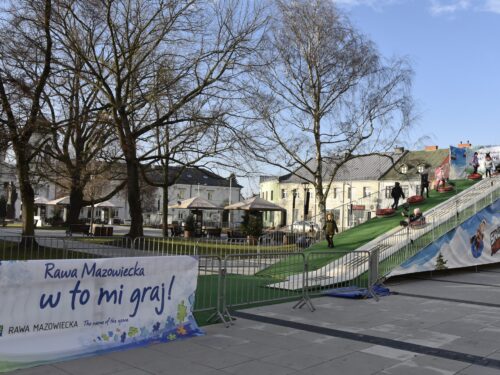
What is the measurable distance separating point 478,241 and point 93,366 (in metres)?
16.2

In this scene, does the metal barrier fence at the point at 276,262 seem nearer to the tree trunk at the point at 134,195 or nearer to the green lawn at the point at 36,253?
the green lawn at the point at 36,253

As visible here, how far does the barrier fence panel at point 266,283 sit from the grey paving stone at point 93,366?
2.97 meters

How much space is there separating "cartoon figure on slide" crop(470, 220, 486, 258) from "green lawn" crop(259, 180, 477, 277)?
10.1 feet

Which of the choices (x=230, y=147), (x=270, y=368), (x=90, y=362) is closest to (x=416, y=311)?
(x=270, y=368)

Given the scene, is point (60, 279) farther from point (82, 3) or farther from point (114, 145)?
point (114, 145)

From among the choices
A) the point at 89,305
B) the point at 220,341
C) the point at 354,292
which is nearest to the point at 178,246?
the point at 354,292

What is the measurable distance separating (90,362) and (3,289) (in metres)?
1.38

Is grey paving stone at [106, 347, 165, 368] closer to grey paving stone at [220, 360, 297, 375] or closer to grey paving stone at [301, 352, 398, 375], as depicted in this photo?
grey paving stone at [220, 360, 297, 375]

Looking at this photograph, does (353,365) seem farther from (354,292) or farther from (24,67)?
(24,67)

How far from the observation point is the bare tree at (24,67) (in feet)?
52.3

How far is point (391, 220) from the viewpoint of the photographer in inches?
855

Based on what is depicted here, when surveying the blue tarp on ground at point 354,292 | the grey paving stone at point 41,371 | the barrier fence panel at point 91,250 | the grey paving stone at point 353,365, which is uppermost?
the barrier fence panel at point 91,250

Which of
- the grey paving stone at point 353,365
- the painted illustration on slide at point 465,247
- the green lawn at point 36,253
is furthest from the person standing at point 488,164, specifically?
the grey paving stone at point 353,365

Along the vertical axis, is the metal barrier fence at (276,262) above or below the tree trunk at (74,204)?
below
